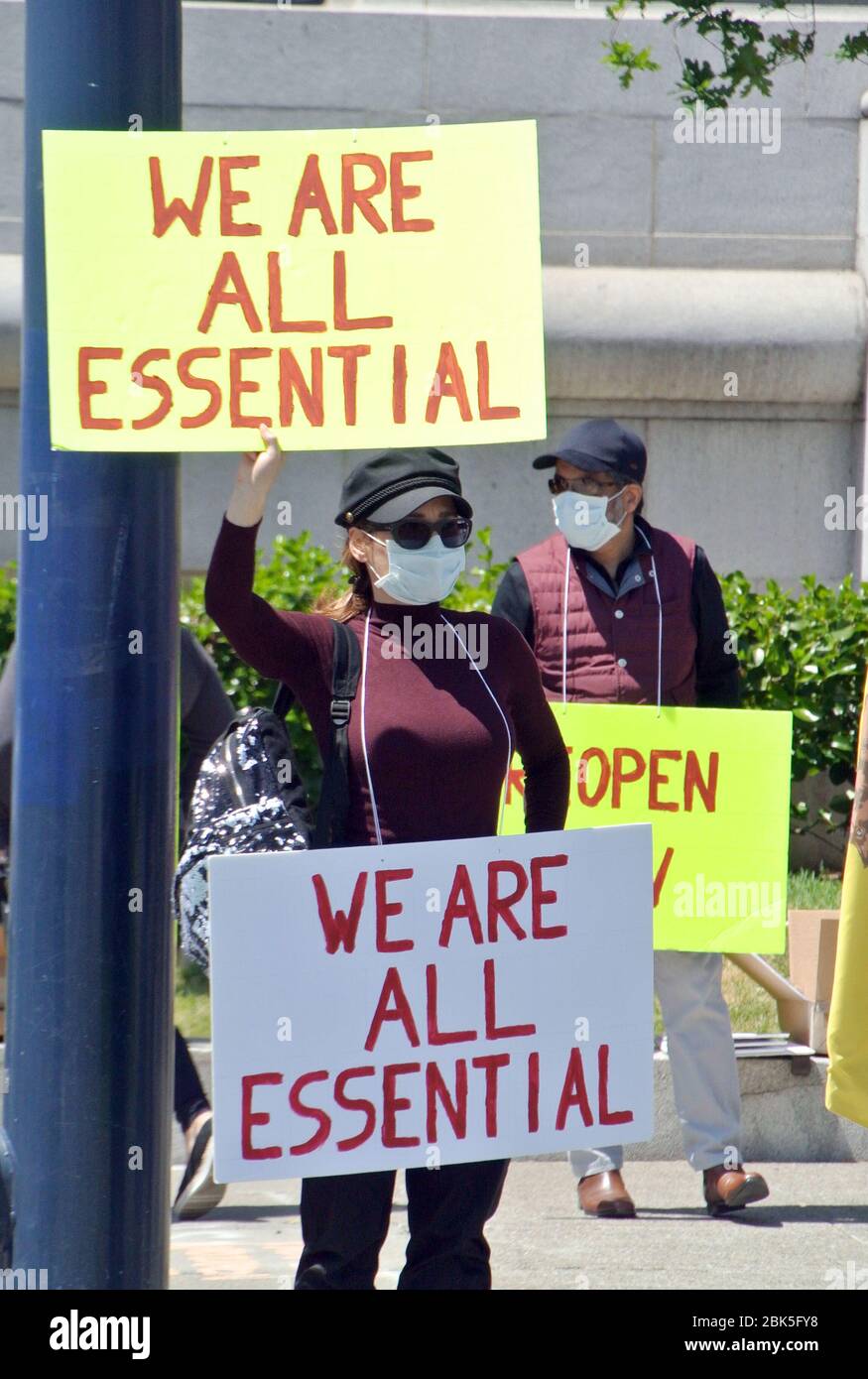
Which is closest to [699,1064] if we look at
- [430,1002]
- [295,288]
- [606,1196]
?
[606,1196]

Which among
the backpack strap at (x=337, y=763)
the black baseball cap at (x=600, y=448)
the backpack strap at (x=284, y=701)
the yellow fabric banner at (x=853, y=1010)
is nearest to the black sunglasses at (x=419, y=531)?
the backpack strap at (x=337, y=763)

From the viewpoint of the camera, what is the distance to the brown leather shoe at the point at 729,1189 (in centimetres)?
524

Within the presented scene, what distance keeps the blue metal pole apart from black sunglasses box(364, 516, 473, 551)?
56 centimetres

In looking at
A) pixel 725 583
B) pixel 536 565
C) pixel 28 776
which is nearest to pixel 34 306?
pixel 28 776

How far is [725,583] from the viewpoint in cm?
811

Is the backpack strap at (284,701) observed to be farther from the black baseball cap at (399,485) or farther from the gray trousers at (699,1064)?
the gray trousers at (699,1064)

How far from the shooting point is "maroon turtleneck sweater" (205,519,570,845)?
11.4ft

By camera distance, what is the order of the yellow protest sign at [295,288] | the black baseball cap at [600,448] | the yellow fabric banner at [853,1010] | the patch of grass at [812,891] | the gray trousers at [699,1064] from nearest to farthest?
the yellow protest sign at [295,288] < the yellow fabric banner at [853,1010] < the black baseball cap at [600,448] < the gray trousers at [699,1064] < the patch of grass at [812,891]

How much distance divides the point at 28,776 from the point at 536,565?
8.01 ft

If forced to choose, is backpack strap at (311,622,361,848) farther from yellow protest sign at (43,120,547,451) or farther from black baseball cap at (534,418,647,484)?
black baseball cap at (534,418,647,484)

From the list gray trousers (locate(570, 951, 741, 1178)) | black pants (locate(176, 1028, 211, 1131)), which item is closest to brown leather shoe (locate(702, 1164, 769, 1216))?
gray trousers (locate(570, 951, 741, 1178))

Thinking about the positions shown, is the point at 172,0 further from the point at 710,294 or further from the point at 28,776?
the point at 710,294

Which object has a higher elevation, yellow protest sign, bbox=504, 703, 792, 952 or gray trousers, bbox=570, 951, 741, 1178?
yellow protest sign, bbox=504, 703, 792, 952

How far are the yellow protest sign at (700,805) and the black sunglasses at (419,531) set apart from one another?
165 centimetres
